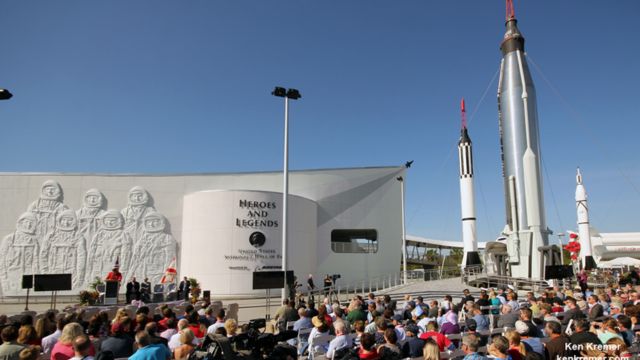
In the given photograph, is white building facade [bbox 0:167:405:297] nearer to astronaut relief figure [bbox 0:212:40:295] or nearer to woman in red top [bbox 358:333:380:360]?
astronaut relief figure [bbox 0:212:40:295]

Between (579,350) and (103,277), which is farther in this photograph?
(103,277)

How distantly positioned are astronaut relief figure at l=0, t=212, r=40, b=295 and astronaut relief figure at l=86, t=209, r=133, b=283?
334cm

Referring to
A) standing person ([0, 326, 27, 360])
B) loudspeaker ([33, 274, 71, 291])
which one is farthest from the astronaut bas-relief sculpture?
standing person ([0, 326, 27, 360])

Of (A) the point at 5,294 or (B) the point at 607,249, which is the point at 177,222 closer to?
(A) the point at 5,294

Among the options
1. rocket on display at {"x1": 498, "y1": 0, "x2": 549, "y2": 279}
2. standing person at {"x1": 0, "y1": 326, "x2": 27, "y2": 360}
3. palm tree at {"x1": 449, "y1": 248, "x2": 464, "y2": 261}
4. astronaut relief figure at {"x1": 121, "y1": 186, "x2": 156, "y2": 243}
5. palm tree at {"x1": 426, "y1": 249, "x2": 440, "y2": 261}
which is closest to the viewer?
standing person at {"x1": 0, "y1": 326, "x2": 27, "y2": 360}

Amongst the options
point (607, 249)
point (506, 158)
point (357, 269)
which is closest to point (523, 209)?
point (506, 158)

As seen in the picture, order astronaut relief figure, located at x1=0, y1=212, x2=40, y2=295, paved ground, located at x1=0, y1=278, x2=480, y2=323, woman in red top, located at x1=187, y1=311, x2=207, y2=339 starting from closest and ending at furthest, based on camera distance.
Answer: woman in red top, located at x1=187, y1=311, x2=207, y2=339 < paved ground, located at x1=0, y1=278, x2=480, y2=323 < astronaut relief figure, located at x1=0, y1=212, x2=40, y2=295

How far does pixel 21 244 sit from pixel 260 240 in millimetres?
14942

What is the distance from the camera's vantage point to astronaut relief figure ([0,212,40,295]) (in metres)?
26.3

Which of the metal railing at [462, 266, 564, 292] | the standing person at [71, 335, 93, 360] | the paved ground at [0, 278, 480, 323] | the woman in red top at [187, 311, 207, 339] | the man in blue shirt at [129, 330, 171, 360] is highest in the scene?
the standing person at [71, 335, 93, 360]

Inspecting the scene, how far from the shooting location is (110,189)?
92.4 ft

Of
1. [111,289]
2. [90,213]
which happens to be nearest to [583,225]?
[111,289]

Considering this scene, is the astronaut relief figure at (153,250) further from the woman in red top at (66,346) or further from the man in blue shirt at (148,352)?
the man in blue shirt at (148,352)

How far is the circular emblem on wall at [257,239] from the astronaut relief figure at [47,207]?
12383 millimetres
